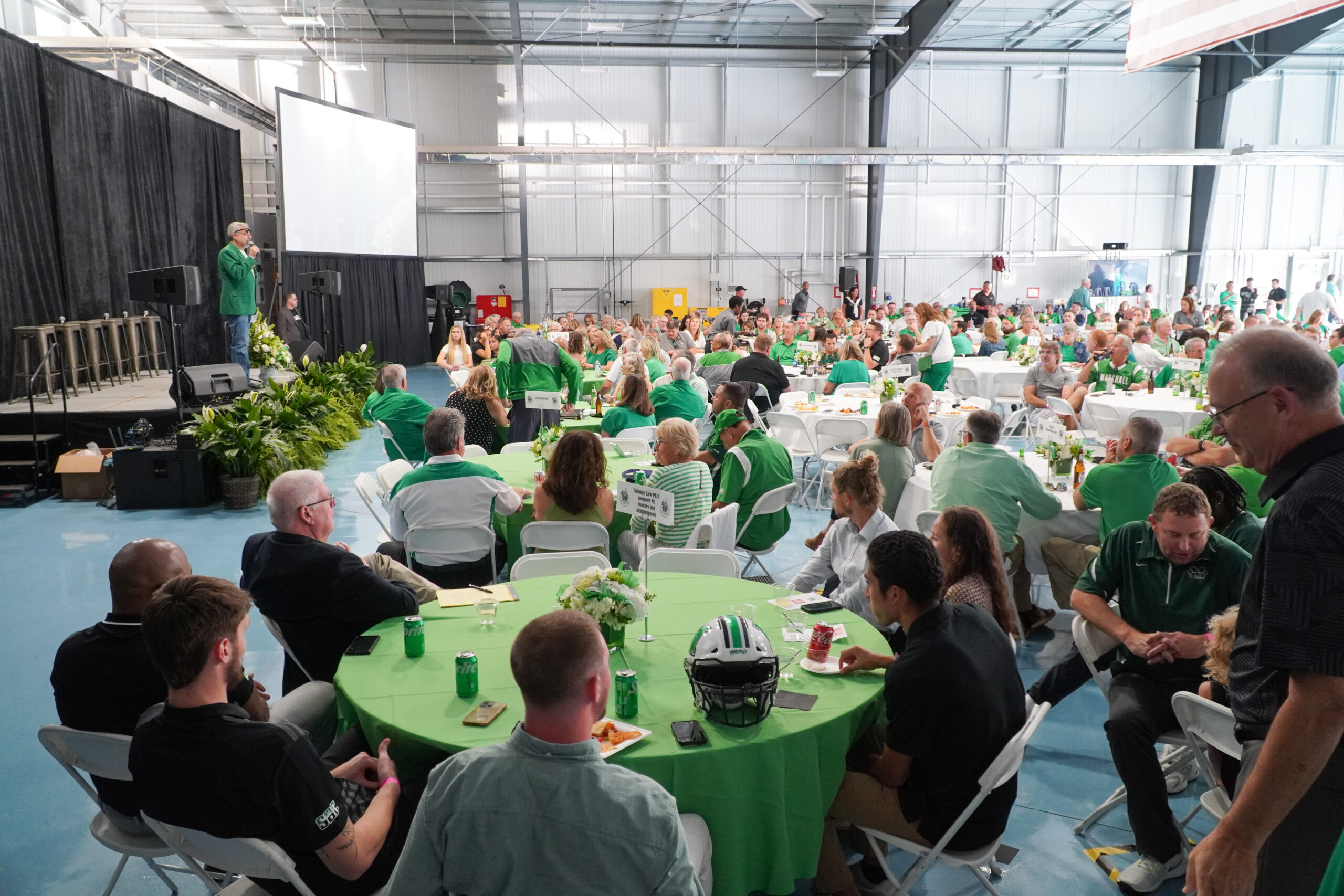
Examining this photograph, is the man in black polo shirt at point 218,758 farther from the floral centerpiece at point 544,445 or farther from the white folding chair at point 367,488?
the floral centerpiece at point 544,445

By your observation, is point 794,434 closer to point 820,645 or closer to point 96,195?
point 820,645

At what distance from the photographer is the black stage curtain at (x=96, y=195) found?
9.98 metres

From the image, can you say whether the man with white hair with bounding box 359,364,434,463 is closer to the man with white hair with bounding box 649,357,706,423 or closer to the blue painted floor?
the blue painted floor

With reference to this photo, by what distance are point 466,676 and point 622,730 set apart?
0.54 meters

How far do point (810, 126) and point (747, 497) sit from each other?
19.0 meters

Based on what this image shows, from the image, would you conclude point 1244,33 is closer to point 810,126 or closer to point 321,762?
point 321,762

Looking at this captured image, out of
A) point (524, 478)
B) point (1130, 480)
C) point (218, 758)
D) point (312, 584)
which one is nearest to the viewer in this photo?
point (218, 758)

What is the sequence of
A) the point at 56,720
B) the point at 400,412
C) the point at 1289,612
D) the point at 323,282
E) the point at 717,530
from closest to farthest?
the point at 1289,612, the point at 56,720, the point at 717,530, the point at 400,412, the point at 323,282

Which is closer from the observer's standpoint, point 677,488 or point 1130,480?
point 1130,480

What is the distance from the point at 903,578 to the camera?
274 cm

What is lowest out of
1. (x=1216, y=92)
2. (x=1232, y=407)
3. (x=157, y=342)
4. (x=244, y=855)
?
(x=244, y=855)

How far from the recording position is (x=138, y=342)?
1312 cm

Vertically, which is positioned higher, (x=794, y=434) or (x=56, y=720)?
(x=794, y=434)

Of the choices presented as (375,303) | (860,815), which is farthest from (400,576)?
(375,303)
